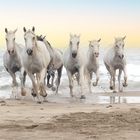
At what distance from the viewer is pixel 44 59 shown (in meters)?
15.8

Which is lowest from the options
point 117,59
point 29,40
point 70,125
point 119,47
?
point 70,125

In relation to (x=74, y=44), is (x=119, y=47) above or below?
above

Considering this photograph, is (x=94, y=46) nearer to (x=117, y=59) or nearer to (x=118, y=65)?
(x=117, y=59)

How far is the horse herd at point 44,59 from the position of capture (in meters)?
15.5

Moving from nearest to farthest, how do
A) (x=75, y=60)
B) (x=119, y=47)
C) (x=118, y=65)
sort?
1. (x=75, y=60)
2. (x=119, y=47)
3. (x=118, y=65)

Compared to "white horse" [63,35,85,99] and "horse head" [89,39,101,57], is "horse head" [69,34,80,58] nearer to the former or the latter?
"white horse" [63,35,85,99]

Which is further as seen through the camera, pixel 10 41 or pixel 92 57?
pixel 92 57

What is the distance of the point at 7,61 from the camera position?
58.9ft

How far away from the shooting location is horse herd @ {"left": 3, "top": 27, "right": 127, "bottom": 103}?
51.0 feet

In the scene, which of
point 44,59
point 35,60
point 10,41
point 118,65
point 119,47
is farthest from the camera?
point 118,65

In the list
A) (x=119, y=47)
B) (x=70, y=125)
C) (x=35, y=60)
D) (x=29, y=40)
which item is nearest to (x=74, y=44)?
(x=35, y=60)

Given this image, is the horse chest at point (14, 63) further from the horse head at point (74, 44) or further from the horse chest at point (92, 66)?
the horse chest at point (92, 66)

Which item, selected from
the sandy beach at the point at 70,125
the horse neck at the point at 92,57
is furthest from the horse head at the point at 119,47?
the sandy beach at the point at 70,125

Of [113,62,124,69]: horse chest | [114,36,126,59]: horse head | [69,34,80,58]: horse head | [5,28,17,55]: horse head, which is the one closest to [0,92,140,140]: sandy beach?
[5,28,17,55]: horse head
